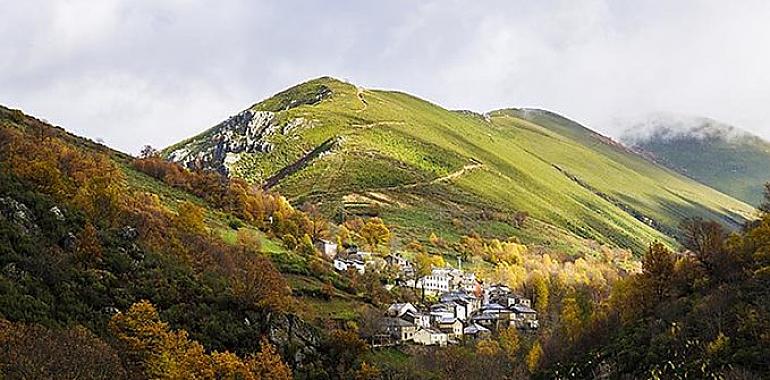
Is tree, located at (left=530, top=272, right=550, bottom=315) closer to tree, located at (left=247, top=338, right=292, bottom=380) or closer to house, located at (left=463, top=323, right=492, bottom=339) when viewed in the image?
house, located at (left=463, top=323, right=492, bottom=339)

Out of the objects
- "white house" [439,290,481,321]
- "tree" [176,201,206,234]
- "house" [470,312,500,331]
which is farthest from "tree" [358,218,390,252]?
"tree" [176,201,206,234]

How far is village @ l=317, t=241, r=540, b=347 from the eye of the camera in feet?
294

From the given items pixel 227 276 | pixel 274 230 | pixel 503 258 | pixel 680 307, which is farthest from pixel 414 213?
pixel 680 307

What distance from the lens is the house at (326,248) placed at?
126463mm

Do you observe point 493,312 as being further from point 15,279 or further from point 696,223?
point 15,279

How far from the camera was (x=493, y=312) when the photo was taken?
10931 centimetres

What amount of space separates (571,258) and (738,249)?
113234mm

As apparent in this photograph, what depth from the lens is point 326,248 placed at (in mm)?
128000

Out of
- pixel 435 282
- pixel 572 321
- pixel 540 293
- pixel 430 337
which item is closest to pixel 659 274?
pixel 572 321

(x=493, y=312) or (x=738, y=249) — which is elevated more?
(x=738, y=249)

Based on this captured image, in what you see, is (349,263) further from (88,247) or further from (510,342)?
(88,247)

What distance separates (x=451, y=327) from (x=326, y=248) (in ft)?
117

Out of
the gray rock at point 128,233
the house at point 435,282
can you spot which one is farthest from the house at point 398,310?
the gray rock at point 128,233

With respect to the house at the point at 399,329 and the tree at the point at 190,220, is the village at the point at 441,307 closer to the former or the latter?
→ the house at the point at 399,329
